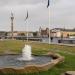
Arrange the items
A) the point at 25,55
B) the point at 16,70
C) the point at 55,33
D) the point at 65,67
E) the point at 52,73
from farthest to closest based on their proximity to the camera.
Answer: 1. the point at 55,33
2. the point at 25,55
3. the point at 65,67
4. the point at 52,73
5. the point at 16,70

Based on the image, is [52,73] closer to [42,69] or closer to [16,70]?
[42,69]

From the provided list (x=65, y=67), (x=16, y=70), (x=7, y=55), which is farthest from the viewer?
(x=7, y=55)

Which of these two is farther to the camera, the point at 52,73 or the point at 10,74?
the point at 52,73

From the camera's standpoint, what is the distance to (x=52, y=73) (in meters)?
15.8

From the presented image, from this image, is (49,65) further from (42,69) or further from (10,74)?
(10,74)

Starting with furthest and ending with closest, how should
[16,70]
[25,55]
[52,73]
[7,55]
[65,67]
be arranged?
[7,55]
[25,55]
[65,67]
[52,73]
[16,70]

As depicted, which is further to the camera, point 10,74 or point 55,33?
point 55,33

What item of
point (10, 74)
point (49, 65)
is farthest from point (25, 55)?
point (10, 74)

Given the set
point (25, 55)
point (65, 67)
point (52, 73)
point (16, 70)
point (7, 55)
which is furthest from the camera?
point (7, 55)

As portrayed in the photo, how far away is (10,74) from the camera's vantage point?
1467cm

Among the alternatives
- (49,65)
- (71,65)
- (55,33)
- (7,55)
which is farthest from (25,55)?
(55,33)

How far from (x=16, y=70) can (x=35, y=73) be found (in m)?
1.14

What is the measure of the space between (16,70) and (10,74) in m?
0.37

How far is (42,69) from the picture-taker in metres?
15.5
